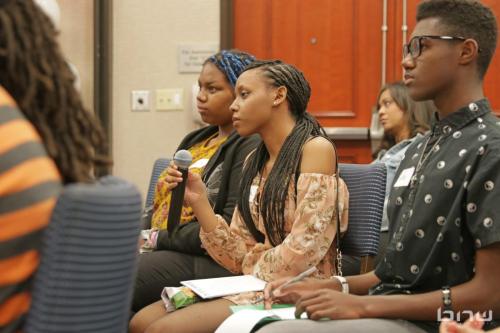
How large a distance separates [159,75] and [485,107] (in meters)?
3.02

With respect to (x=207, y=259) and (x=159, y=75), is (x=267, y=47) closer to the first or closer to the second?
(x=159, y=75)

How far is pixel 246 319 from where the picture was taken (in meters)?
1.48

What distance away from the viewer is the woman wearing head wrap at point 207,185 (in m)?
2.30

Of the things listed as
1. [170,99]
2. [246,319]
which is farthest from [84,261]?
[170,99]

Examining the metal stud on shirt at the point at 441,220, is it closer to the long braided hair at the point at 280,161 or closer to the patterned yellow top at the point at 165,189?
the long braided hair at the point at 280,161

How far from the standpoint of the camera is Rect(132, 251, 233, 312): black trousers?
2295mm

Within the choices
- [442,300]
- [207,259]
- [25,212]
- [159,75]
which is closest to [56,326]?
[25,212]

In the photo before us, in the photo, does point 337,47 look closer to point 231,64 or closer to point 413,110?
point 413,110

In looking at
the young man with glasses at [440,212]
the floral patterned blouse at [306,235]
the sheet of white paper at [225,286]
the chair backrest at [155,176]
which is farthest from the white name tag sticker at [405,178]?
the chair backrest at [155,176]

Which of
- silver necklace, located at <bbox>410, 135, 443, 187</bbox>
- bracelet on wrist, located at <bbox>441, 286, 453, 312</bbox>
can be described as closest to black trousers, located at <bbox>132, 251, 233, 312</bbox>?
silver necklace, located at <bbox>410, 135, 443, 187</bbox>

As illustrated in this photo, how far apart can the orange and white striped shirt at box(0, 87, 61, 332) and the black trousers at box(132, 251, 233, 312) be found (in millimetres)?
1570

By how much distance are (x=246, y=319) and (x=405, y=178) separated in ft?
1.74

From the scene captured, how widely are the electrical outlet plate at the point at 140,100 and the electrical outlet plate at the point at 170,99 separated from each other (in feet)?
0.27

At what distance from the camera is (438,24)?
1.61m
